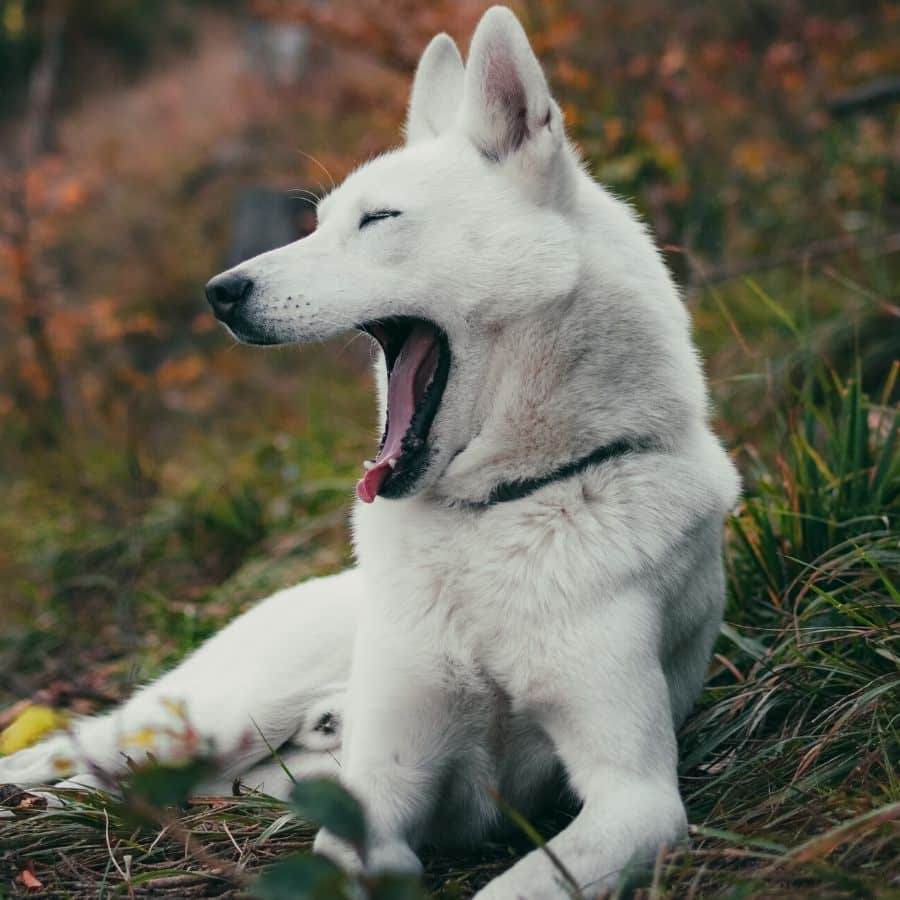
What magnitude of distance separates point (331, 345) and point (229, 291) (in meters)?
6.11

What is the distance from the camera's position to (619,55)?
7.18 meters

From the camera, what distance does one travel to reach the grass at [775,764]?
1.75 m

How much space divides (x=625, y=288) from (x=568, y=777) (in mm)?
976

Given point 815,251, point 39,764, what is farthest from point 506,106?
point 815,251

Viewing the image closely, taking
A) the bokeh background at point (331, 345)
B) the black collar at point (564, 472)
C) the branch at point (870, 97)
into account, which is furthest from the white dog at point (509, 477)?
the branch at point (870, 97)

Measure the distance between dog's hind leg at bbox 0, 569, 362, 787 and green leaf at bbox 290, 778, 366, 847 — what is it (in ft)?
4.12

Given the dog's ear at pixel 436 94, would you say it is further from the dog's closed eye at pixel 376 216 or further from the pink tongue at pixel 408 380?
the pink tongue at pixel 408 380

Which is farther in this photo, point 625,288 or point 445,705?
point 625,288

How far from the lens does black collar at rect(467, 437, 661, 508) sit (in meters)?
2.14

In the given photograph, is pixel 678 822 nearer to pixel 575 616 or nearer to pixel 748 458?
pixel 575 616

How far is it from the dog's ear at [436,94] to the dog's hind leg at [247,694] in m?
1.18

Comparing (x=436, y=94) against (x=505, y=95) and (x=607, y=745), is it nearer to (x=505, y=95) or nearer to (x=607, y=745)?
(x=505, y=95)

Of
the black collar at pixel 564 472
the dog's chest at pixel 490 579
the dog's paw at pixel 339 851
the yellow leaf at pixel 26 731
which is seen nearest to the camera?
the dog's paw at pixel 339 851

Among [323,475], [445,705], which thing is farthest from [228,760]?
[323,475]
